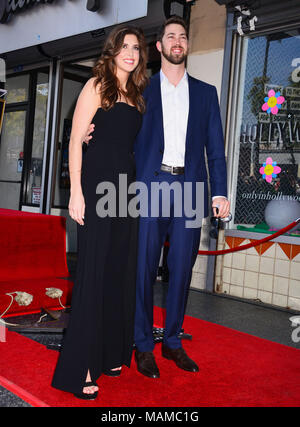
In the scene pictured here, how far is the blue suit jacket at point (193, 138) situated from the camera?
96.2 inches

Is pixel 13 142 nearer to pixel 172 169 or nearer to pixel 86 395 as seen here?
pixel 172 169

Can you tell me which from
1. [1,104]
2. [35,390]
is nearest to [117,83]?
[35,390]

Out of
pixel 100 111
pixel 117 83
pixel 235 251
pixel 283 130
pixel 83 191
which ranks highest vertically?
pixel 283 130

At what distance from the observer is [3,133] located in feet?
27.3

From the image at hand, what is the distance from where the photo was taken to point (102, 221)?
81.0 inches

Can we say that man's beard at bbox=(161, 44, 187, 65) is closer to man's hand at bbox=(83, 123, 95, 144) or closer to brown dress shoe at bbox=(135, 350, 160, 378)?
man's hand at bbox=(83, 123, 95, 144)

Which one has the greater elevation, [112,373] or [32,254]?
[32,254]

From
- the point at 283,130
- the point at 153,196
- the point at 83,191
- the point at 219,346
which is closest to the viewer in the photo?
the point at 83,191

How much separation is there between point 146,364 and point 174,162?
1.14m

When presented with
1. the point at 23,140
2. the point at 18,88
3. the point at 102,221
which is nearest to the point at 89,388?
the point at 102,221

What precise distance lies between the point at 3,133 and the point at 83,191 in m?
6.88

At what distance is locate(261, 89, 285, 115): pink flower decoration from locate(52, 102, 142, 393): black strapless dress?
2.84 meters

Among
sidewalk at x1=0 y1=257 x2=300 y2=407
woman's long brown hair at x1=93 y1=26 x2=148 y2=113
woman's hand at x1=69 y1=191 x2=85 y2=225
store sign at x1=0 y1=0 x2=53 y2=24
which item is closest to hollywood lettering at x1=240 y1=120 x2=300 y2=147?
sidewalk at x1=0 y1=257 x2=300 y2=407

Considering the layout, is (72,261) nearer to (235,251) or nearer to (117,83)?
(235,251)
